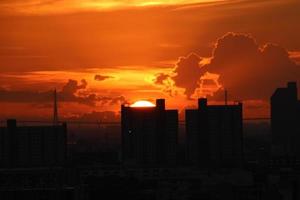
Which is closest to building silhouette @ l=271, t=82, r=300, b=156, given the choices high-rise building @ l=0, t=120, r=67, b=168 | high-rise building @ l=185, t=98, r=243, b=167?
high-rise building @ l=185, t=98, r=243, b=167

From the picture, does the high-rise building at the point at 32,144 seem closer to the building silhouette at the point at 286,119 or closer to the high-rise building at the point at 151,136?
the high-rise building at the point at 151,136

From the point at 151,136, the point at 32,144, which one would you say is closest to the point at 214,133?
the point at 151,136

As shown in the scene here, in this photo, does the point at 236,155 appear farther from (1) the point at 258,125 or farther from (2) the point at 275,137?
(1) the point at 258,125

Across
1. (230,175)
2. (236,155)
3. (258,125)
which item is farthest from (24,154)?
(258,125)

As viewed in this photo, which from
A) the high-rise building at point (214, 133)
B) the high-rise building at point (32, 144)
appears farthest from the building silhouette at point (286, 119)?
the high-rise building at point (32, 144)

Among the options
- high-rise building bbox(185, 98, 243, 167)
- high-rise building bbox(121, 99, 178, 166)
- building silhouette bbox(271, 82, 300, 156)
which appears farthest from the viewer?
building silhouette bbox(271, 82, 300, 156)

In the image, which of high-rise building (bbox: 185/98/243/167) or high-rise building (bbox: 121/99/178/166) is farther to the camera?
high-rise building (bbox: 185/98/243/167)

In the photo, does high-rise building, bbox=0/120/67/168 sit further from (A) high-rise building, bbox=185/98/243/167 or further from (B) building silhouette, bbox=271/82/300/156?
(B) building silhouette, bbox=271/82/300/156

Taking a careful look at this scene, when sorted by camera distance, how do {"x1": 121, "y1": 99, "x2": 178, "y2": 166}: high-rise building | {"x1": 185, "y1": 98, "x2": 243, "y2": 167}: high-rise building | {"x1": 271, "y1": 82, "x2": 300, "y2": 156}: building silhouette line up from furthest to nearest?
{"x1": 271, "y1": 82, "x2": 300, "y2": 156}: building silhouette → {"x1": 185, "y1": 98, "x2": 243, "y2": 167}: high-rise building → {"x1": 121, "y1": 99, "x2": 178, "y2": 166}: high-rise building
